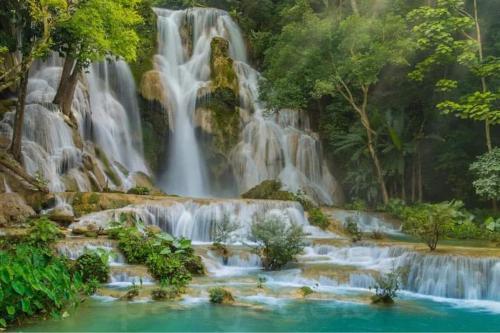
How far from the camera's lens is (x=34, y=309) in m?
7.17

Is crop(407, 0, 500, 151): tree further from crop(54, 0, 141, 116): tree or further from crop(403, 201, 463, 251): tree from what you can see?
crop(54, 0, 141, 116): tree

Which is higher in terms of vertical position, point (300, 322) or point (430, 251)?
point (430, 251)

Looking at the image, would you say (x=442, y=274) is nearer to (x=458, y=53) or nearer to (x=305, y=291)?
(x=305, y=291)

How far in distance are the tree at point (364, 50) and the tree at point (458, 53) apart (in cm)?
80

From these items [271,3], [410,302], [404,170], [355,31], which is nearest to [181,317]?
[410,302]

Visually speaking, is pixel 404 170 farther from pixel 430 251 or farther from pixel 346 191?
pixel 430 251

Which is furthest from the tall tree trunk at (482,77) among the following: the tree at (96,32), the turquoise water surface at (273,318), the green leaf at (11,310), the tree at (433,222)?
the green leaf at (11,310)

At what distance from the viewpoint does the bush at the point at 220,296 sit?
9.13 m

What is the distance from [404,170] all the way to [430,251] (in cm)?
1265

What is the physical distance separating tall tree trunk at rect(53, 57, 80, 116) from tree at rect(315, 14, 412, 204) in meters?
9.50

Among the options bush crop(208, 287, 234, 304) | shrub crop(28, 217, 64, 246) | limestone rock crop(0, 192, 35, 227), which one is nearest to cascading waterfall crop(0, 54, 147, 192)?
limestone rock crop(0, 192, 35, 227)

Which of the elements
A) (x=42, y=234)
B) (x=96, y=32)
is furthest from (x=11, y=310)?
(x=96, y=32)

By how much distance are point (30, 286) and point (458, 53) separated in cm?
1924

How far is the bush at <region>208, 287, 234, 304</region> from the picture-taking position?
9133mm
